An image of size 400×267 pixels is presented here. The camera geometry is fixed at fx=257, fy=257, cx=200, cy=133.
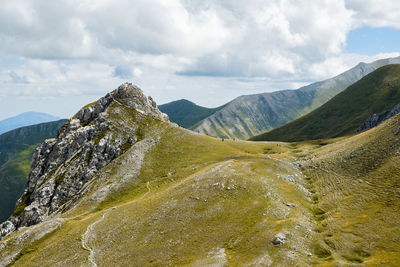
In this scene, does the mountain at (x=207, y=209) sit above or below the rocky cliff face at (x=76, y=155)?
below

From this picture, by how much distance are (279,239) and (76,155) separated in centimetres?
11834

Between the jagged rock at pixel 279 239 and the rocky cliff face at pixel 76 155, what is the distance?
92.1m

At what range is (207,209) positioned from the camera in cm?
6881

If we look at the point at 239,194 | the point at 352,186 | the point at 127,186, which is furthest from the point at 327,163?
the point at 127,186

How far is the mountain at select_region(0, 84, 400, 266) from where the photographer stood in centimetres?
4953

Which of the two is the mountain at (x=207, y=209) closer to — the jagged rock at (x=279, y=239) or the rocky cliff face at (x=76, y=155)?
the jagged rock at (x=279, y=239)

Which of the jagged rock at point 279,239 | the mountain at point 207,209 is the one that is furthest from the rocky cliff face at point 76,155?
the jagged rock at point 279,239

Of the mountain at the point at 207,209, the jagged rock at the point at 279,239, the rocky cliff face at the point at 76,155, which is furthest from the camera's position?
the rocky cliff face at the point at 76,155

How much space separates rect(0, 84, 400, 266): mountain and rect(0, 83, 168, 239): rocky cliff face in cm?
68

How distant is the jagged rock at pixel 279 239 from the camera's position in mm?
49281

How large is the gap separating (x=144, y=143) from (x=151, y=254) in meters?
83.4

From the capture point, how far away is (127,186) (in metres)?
110

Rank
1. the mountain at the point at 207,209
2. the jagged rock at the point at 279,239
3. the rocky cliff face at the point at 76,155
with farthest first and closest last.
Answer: the rocky cliff face at the point at 76,155 < the mountain at the point at 207,209 < the jagged rock at the point at 279,239

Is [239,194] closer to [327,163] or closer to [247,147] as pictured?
[327,163]
